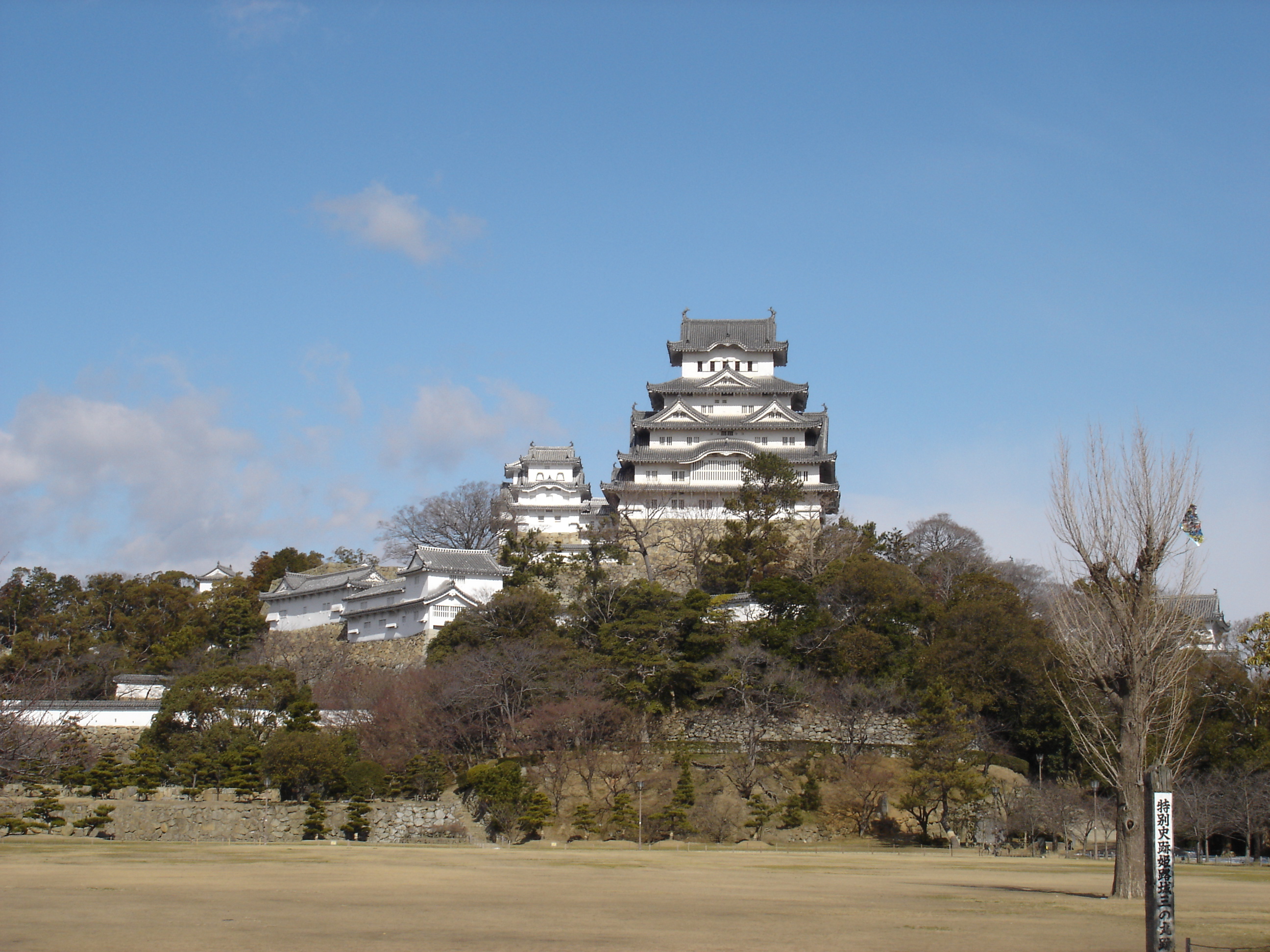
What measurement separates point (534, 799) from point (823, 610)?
491 inches

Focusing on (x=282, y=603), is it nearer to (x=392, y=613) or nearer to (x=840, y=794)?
(x=392, y=613)

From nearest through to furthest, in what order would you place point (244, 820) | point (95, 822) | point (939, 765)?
point (95, 822) < point (244, 820) < point (939, 765)

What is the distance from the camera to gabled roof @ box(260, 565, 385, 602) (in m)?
50.1

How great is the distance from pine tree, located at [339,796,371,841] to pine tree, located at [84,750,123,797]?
19.2ft

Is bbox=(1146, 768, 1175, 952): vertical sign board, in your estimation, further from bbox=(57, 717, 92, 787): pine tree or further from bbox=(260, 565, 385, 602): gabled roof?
bbox=(260, 565, 385, 602): gabled roof

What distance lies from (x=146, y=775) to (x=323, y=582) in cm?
2244

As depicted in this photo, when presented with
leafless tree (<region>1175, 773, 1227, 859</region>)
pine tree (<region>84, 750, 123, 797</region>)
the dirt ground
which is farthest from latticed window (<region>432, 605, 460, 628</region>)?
leafless tree (<region>1175, 773, 1227, 859</region>)

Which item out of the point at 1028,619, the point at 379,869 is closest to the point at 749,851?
the point at 379,869

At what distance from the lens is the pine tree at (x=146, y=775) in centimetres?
2881

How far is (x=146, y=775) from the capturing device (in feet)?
95.1

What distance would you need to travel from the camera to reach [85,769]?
99.2 ft

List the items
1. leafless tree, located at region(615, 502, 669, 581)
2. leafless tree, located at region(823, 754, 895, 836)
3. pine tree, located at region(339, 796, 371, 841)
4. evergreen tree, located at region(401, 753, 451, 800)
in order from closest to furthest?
1. pine tree, located at region(339, 796, 371, 841)
2. leafless tree, located at region(823, 754, 895, 836)
3. evergreen tree, located at region(401, 753, 451, 800)
4. leafless tree, located at region(615, 502, 669, 581)

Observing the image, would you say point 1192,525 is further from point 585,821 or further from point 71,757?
point 71,757

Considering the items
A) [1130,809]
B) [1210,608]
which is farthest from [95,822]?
[1210,608]
